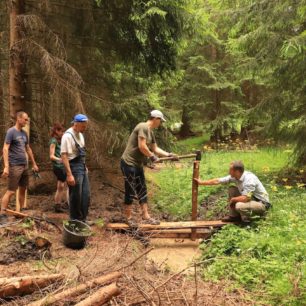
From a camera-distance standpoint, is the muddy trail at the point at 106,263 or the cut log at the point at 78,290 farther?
the muddy trail at the point at 106,263

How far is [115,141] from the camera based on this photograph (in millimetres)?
8922

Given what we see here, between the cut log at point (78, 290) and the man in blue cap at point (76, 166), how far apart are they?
7.47ft

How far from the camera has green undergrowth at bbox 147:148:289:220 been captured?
30.9ft

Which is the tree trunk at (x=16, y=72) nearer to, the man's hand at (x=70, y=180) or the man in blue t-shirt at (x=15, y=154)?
the man in blue t-shirt at (x=15, y=154)

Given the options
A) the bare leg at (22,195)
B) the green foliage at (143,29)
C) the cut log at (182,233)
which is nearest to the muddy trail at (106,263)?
the cut log at (182,233)

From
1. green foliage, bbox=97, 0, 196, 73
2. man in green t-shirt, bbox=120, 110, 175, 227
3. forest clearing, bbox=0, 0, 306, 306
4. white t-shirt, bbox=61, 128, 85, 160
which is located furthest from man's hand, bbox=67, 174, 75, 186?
green foliage, bbox=97, 0, 196, 73

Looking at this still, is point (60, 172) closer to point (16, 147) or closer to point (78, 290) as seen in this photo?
point (16, 147)

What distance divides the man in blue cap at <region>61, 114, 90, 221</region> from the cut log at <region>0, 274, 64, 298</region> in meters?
2.11

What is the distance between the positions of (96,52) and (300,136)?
5936 millimetres

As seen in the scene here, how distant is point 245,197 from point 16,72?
5726 mm

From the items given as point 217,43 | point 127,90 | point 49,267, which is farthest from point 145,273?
point 217,43

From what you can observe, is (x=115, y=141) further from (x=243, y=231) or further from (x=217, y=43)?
(x=217, y=43)

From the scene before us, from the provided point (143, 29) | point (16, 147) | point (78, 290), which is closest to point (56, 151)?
point (16, 147)

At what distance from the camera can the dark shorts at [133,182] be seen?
718 cm
